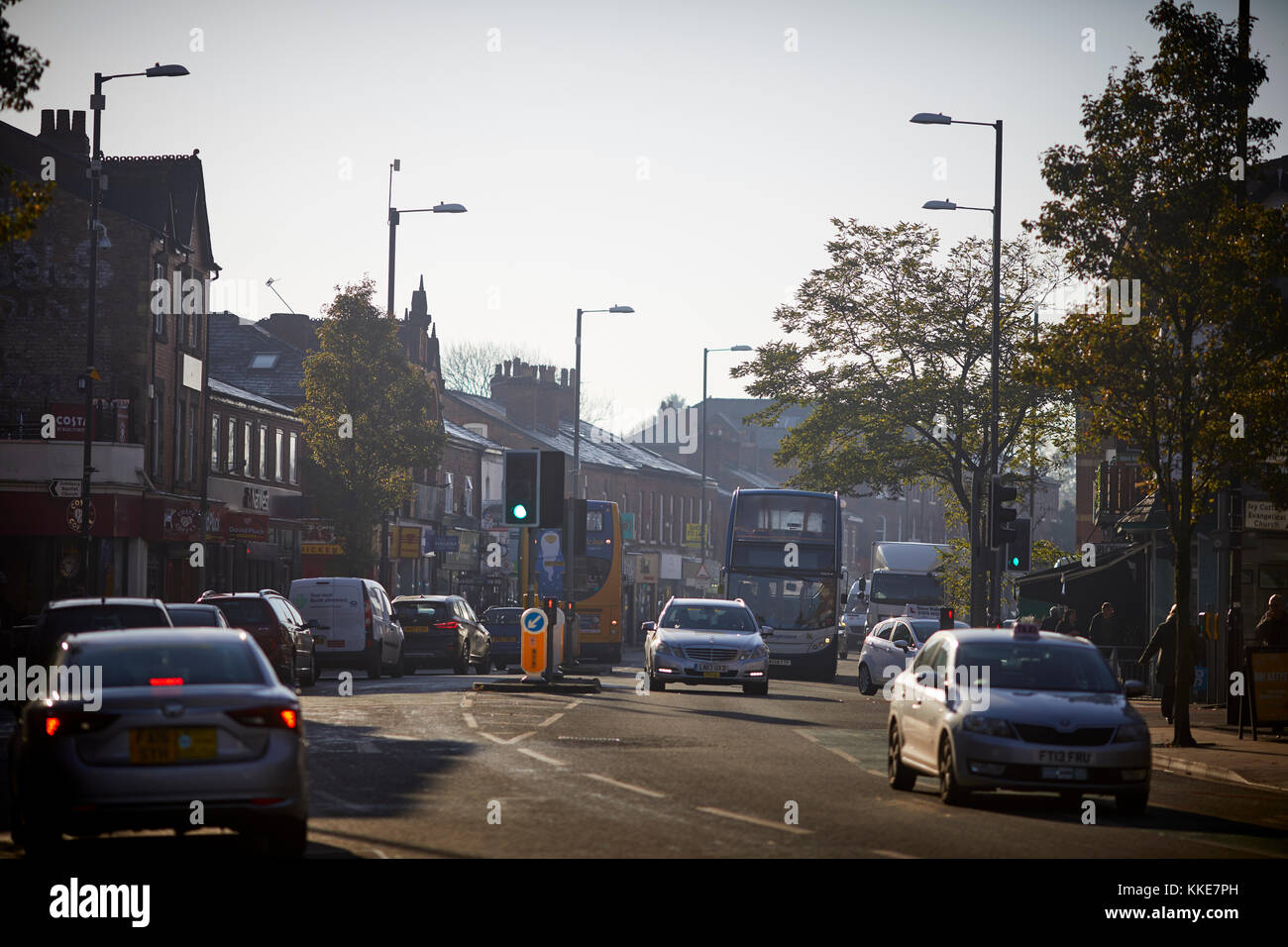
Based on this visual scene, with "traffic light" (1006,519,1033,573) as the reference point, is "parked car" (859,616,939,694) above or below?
below

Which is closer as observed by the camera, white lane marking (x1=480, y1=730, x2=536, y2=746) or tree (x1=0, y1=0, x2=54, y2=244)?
tree (x1=0, y1=0, x2=54, y2=244)

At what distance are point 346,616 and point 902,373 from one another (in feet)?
65.0

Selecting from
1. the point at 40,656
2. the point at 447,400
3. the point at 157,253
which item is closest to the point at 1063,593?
the point at 157,253

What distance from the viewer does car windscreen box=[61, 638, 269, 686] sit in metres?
11.3

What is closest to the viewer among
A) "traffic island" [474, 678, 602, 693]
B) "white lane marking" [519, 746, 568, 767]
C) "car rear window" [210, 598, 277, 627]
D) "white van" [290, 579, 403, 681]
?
"white lane marking" [519, 746, 568, 767]

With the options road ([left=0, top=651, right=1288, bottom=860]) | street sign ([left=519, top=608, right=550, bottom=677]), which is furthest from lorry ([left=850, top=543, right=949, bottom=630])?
road ([left=0, top=651, right=1288, bottom=860])

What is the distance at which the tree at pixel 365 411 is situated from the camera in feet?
171

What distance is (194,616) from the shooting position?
25188 millimetres

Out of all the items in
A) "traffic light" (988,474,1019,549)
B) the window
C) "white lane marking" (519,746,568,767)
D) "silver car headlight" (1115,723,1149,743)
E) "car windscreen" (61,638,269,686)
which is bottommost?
"white lane marking" (519,746,568,767)

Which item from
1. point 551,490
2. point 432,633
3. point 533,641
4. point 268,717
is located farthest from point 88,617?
point 432,633

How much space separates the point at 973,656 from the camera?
52.0 feet

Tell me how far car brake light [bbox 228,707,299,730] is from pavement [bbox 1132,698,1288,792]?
35.7 ft

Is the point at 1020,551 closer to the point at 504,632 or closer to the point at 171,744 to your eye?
the point at 504,632

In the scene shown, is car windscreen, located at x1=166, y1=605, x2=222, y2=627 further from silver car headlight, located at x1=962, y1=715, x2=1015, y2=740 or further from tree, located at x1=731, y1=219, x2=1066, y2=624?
tree, located at x1=731, y1=219, x2=1066, y2=624
